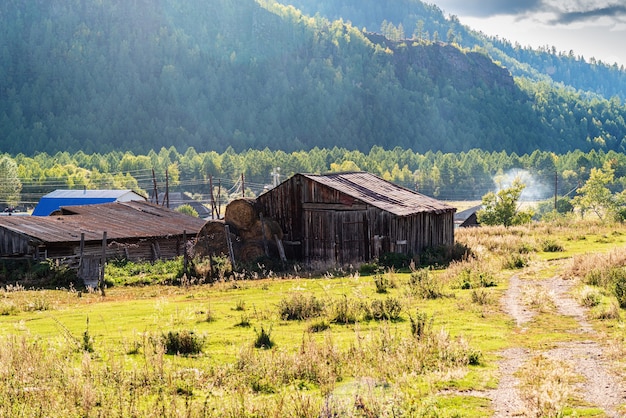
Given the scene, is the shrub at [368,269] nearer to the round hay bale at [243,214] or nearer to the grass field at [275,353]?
the grass field at [275,353]

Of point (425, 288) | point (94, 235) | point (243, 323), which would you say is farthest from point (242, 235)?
point (243, 323)

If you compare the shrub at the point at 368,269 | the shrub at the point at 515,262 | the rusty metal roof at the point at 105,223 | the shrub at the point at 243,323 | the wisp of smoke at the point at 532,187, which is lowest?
the shrub at the point at 243,323

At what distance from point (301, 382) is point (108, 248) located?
3161 centimetres

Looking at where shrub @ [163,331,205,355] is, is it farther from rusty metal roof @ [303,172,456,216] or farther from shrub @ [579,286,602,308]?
rusty metal roof @ [303,172,456,216]

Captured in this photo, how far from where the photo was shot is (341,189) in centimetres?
4056

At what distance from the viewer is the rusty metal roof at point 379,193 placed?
132 feet

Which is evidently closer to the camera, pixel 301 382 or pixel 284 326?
pixel 301 382

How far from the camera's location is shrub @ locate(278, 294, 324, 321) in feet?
69.1

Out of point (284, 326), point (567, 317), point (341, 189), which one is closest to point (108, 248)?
point (341, 189)

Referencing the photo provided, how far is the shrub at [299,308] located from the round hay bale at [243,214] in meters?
19.9

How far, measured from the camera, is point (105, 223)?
48000 millimetres

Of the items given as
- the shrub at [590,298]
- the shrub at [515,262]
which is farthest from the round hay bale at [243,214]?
the shrub at [590,298]

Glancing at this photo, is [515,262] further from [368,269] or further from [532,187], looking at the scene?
[532,187]

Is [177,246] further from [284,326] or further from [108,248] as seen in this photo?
[284,326]
